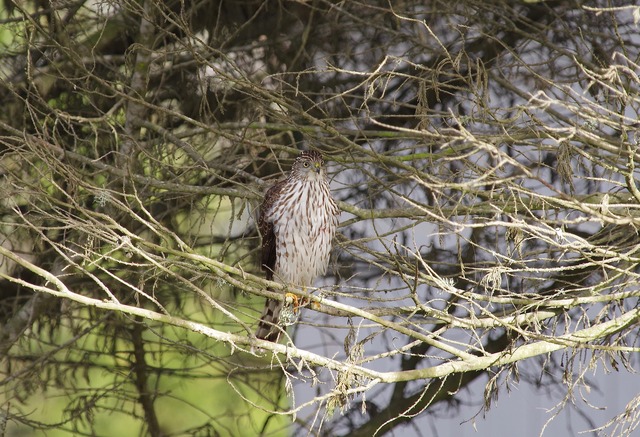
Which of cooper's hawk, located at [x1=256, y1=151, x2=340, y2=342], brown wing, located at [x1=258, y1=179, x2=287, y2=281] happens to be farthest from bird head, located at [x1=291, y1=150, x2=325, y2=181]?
brown wing, located at [x1=258, y1=179, x2=287, y2=281]

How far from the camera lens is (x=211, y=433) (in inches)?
273

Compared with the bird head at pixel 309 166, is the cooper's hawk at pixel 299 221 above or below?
below

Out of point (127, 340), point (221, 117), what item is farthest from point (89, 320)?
point (221, 117)

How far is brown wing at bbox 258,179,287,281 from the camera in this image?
5328 mm

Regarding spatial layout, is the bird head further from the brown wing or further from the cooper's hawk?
the brown wing

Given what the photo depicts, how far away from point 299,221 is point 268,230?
0.20 m

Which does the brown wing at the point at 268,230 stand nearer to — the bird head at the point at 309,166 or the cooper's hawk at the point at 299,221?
the cooper's hawk at the point at 299,221

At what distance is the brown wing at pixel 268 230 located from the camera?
5.33 metres

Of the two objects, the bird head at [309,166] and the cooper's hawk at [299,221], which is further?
the cooper's hawk at [299,221]

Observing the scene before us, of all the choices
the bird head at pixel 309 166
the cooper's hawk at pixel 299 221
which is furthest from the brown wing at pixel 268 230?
the bird head at pixel 309 166

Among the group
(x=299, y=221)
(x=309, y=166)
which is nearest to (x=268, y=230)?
(x=299, y=221)

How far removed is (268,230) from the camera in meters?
5.43

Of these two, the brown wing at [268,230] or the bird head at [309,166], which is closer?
the bird head at [309,166]

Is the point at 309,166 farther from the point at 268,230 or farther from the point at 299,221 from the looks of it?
the point at 268,230
